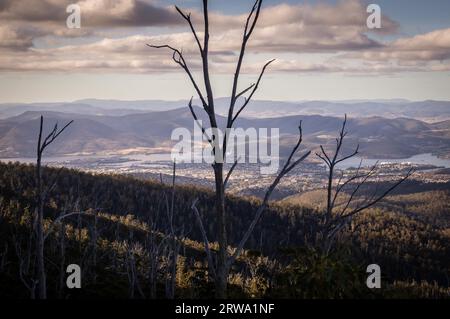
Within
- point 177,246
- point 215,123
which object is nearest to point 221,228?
point 215,123

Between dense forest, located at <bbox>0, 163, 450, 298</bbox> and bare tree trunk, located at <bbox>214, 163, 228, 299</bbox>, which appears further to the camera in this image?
dense forest, located at <bbox>0, 163, 450, 298</bbox>

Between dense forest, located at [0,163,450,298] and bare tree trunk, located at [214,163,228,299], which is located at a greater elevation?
bare tree trunk, located at [214,163,228,299]

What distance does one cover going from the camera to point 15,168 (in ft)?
178

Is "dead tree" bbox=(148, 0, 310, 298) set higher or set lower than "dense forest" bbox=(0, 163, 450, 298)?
higher

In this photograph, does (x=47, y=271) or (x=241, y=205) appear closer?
(x=47, y=271)

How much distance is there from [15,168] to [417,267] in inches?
2137

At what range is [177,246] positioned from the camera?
823cm

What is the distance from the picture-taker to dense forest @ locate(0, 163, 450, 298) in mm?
5730

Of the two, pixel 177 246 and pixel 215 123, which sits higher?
pixel 215 123

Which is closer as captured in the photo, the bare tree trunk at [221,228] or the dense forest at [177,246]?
the bare tree trunk at [221,228]

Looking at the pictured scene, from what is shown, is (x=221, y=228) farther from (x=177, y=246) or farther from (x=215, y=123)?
(x=177, y=246)

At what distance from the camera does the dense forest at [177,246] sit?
18.8 ft
